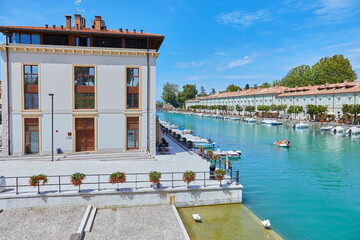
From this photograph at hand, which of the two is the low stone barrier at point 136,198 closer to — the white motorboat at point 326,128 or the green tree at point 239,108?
the white motorboat at point 326,128

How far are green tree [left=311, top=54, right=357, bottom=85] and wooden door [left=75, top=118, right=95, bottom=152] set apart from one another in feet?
327

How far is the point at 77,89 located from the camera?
2245cm

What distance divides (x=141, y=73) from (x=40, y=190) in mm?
13352

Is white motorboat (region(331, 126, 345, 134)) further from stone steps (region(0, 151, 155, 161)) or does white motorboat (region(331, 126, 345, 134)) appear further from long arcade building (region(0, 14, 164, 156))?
stone steps (region(0, 151, 155, 161))

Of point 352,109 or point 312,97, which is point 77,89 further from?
point 312,97

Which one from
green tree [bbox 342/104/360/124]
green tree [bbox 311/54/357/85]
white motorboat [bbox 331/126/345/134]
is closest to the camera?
white motorboat [bbox 331/126/345/134]

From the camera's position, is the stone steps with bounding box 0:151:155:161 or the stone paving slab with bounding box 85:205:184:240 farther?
the stone steps with bounding box 0:151:155:161

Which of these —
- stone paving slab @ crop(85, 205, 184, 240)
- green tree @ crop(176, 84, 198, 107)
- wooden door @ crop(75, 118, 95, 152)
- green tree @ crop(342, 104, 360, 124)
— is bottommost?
stone paving slab @ crop(85, 205, 184, 240)

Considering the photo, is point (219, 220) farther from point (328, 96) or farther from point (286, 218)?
point (328, 96)

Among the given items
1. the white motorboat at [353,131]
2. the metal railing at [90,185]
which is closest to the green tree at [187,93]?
the white motorboat at [353,131]

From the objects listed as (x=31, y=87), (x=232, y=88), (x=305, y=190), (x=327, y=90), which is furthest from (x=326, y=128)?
(x=232, y=88)

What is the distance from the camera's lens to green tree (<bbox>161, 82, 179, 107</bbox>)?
190 meters

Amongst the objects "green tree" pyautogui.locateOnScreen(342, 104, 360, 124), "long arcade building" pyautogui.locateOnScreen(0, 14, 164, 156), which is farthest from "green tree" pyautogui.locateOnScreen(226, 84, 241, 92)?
"long arcade building" pyautogui.locateOnScreen(0, 14, 164, 156)

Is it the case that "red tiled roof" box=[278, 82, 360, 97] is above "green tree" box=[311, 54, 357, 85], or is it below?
below
